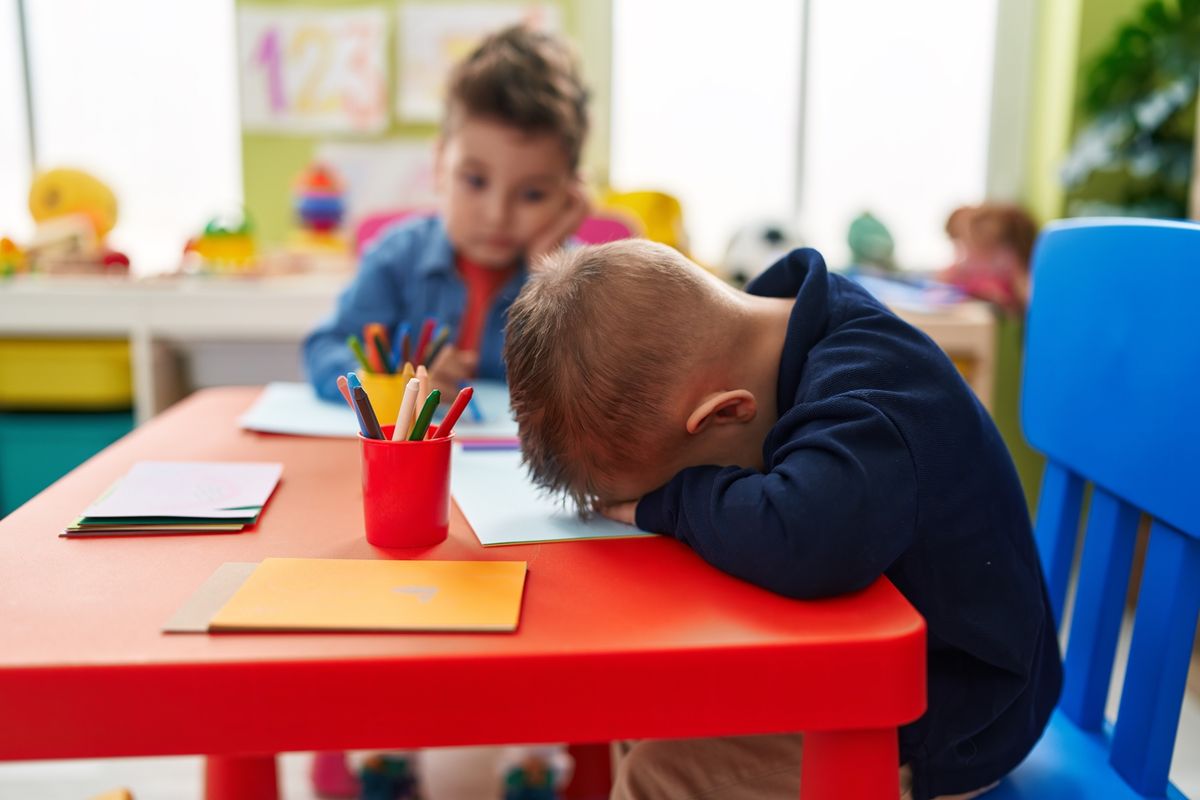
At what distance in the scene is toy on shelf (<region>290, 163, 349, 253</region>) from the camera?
7.61 feet

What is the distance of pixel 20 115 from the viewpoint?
254cm

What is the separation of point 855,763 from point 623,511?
249 mm

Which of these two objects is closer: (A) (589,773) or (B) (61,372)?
(A) (589,773)

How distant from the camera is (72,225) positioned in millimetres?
2182

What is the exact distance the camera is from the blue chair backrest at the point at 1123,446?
77cm

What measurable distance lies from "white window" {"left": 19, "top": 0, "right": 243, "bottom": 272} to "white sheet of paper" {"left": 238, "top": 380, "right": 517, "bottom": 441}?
1.51 m

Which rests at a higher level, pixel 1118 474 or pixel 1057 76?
pixel 1057 76

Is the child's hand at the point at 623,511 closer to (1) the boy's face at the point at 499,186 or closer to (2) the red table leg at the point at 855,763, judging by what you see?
(2) the red table leg at the point at 855,763

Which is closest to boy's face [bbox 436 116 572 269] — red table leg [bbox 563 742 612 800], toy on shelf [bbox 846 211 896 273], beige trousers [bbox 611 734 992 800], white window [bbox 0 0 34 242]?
red table leg [bbox 563 742 612 800]

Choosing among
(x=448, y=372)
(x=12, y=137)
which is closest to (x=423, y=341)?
(x=448, y=372)

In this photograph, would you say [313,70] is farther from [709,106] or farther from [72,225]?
[709,106]

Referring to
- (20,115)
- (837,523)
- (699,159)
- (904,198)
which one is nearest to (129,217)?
(20,115)

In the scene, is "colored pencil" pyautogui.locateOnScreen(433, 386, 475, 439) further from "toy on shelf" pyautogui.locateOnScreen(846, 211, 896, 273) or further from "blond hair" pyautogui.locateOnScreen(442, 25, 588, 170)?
"toy on shelf" pyautogui.locateOnScreen(846, 211, 896, 273)

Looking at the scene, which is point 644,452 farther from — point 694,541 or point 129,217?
point 129,217
